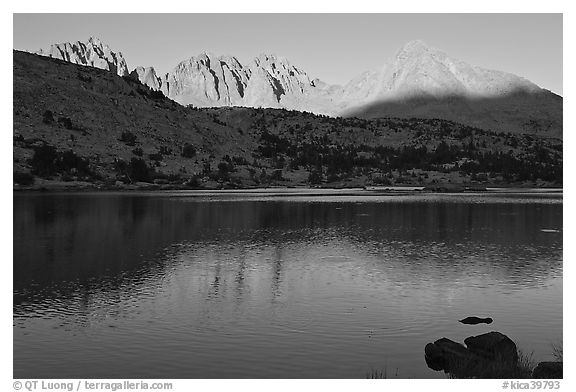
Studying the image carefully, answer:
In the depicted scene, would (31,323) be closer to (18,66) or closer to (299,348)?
(299,348)

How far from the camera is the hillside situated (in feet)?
355

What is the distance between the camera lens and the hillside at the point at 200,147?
108 meters

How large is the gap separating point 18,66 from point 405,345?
12315 centimetres

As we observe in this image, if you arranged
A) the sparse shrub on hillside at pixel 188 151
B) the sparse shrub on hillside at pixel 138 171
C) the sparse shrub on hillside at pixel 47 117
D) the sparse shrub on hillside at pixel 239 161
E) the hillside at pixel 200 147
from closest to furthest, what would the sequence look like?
the hillside at pixel 200 147 < the sparse shrub on hillside at pixel 138 171 < the sparse shrub on hillside at pixel 47 117 < the sparse shrub on hillside at pixel 188 151 < the sparse shrub on hillside at pixel 239 161

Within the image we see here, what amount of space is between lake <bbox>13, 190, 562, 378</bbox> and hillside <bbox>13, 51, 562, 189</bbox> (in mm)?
59326

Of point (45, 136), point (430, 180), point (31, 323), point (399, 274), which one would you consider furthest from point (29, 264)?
point (430, 180)

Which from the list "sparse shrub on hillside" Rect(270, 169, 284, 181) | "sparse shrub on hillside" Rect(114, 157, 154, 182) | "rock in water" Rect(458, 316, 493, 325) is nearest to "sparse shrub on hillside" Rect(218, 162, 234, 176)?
"sparse shrub on hillside" Rect(270, 169, 284, 181)

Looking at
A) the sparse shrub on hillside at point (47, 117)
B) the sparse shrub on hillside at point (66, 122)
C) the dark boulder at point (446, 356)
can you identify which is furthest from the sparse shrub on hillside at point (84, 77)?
the dark boulder at point (446, 356)

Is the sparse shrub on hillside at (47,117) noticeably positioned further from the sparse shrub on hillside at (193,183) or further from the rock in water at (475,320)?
the rock in water at (475,320)

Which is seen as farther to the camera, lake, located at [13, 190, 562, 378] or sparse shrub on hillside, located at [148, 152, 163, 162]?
sparse shrub on hillside, located at [148, 152, 163, 162]

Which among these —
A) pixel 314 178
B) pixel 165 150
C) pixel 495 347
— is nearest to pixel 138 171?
pixel 165 150

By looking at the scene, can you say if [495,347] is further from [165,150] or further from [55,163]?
[165,150]

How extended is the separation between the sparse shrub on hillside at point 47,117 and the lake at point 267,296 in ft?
220

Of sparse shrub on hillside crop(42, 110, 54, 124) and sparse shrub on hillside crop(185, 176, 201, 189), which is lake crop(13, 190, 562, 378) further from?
sparse shrub on hillside crop(42, 110, 54, 124)
